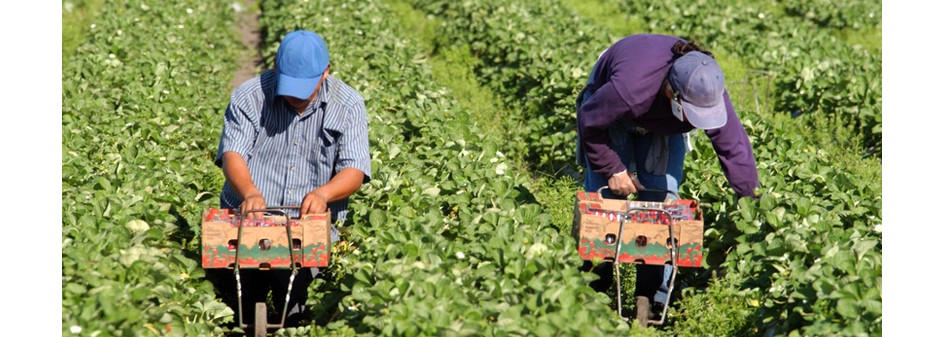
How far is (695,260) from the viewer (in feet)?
14.6

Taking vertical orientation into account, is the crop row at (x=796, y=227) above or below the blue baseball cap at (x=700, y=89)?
below

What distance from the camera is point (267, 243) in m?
4.21

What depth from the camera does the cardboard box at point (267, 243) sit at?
4164 mm

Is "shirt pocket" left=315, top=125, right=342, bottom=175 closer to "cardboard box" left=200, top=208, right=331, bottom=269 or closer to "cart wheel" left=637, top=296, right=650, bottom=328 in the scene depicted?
"cardboard box" left=200, top=208, right=331, bottom=269

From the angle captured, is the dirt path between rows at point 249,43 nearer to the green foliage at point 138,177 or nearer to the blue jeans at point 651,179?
the green foliage at point 138,177

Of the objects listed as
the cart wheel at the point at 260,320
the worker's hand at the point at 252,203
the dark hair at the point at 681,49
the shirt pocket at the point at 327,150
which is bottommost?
the cart wheel at the point at 260,320

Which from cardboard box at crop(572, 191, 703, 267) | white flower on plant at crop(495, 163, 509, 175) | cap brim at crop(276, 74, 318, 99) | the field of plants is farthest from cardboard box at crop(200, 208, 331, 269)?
white flower on plant at crop(495, 163, 509, 175)

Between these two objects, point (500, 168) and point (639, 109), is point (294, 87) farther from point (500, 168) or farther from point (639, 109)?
point (500, 168)

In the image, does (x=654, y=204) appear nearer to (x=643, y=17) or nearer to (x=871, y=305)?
(x=871, y=305)

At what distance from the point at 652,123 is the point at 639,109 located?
9.9 inches

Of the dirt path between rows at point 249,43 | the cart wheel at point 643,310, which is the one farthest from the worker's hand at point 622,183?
the dirt path between rows at point 249,43

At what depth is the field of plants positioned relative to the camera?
3941mm

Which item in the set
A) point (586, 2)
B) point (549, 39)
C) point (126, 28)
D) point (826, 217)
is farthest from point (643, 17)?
point (826, 217)

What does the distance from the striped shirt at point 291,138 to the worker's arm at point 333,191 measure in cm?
4
